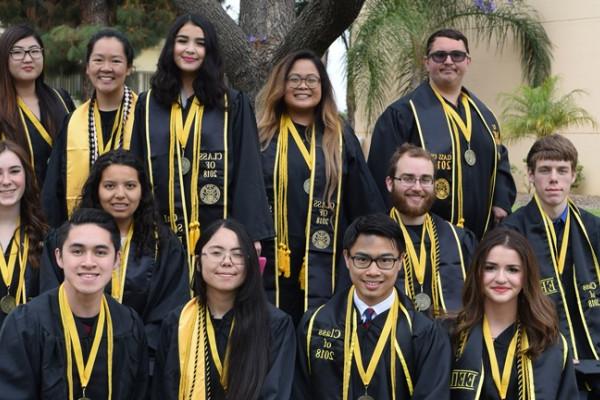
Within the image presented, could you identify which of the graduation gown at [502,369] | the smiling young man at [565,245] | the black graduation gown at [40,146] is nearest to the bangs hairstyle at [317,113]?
the smiling young man at [565,245]

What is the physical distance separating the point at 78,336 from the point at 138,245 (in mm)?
755

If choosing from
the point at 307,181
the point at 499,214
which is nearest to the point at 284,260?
the point at 307,181

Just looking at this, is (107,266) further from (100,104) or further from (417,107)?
(417,107)

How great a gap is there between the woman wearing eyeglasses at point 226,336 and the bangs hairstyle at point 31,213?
0.91 meters

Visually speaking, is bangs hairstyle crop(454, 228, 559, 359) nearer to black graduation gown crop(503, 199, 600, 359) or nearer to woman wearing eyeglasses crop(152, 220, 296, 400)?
black graduation gown crop(503, 199, 600, 359)

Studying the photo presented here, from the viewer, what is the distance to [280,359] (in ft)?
15.1

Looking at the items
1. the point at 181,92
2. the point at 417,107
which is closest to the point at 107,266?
the point at 181,92

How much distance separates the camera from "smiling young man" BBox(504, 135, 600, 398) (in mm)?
5203

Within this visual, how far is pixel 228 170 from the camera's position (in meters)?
5.52

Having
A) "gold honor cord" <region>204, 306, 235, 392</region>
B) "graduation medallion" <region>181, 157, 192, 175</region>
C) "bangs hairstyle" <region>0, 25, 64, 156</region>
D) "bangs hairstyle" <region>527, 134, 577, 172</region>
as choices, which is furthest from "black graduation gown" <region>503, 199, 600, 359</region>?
"bangs hairstyle" <region>0, 25, 64, 156</region>

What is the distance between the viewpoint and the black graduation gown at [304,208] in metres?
5.62

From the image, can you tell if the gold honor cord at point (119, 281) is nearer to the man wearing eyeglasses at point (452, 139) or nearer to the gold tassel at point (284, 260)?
the gold tassel at point (284, 260)

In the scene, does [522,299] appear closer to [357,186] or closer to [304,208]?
[357,186]

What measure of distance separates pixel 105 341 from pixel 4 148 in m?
1.33
